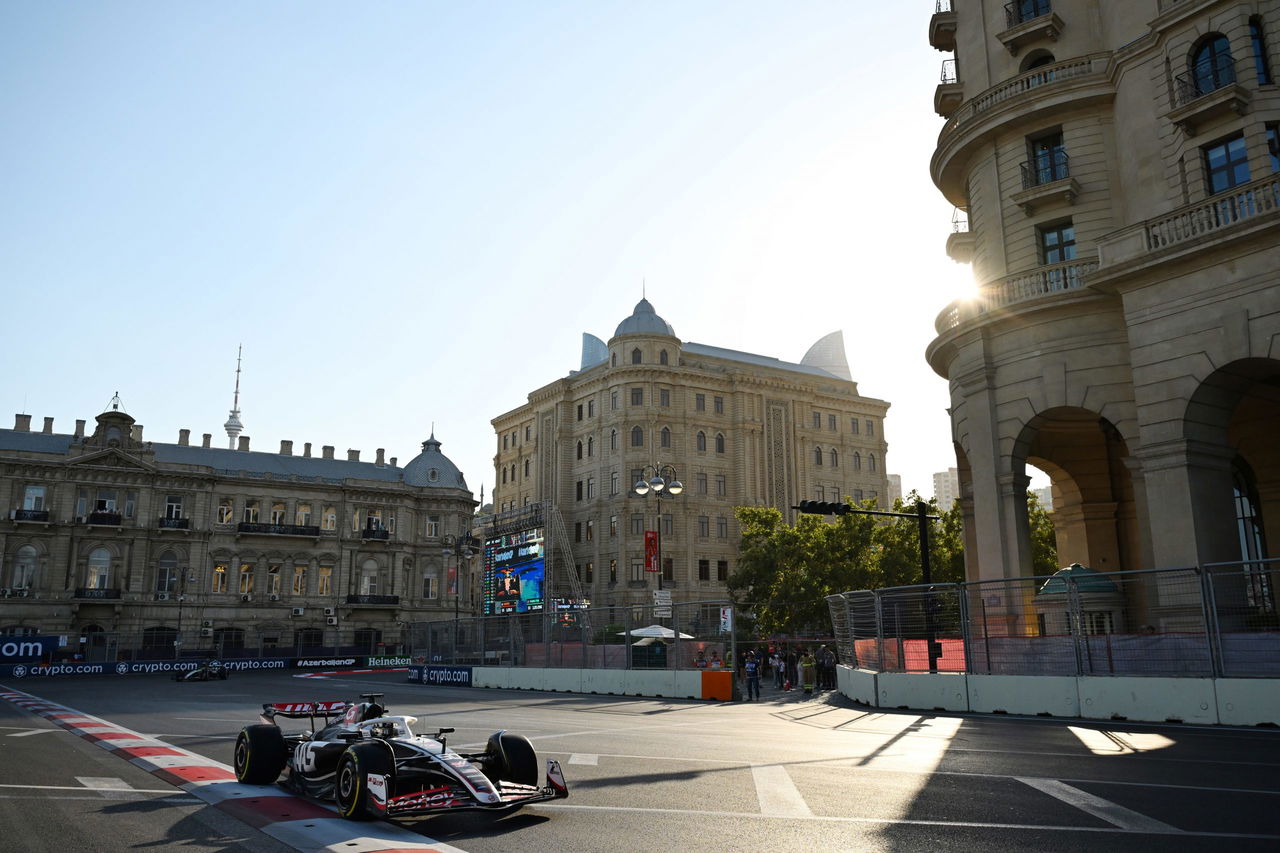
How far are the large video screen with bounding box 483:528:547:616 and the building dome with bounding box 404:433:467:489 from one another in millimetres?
21941

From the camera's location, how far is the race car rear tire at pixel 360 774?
345 inches

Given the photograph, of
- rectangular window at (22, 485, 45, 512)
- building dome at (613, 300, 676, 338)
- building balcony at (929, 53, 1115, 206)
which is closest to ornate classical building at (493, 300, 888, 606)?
building dome at (613, 300, 676, 338)

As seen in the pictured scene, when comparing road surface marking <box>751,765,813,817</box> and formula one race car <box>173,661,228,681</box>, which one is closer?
road surface marking <box>751,765,813,817</box>

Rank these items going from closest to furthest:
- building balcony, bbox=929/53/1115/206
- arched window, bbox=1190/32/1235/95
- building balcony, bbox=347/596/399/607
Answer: arched window, bbox=1190/32/1235/95 < building balcony, bbox=929/53/1115/206 < building balcony, bbox=347/596/399/607

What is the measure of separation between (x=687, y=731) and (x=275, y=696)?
17.7 meters

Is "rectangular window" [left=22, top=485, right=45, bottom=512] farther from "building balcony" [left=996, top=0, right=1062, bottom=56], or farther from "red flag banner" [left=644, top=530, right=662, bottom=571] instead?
"building balcony" [left=996, top=0, right=1062, bottom=56]

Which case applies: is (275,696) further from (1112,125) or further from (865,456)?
(865,456)

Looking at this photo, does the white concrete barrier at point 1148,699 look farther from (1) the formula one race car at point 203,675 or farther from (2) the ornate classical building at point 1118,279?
(1) the formula one race car at point 203,675

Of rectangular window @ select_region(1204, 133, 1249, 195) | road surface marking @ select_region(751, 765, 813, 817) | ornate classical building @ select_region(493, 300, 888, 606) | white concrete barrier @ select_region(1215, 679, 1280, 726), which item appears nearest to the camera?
road surface marking @ select_region(751, 765, 813, 817)

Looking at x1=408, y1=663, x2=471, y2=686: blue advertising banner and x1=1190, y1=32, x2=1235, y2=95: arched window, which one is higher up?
x1=1190, y1=32, x2=1235, y2=95: arched window

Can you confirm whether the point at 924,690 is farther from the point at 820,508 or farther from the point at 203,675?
the point at 203,675

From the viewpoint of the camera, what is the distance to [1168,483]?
22797 millimetres

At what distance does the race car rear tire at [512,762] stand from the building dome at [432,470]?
253 ft

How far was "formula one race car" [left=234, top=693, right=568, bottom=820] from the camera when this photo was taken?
861cm
